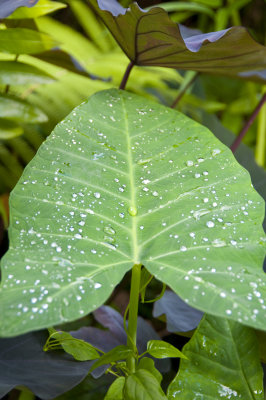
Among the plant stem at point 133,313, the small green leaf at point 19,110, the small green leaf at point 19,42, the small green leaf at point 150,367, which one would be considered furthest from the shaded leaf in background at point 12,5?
the small green leaf at point 150,367

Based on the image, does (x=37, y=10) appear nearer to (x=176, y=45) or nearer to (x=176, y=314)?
(x=176, y=45)

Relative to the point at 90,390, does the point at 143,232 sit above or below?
above

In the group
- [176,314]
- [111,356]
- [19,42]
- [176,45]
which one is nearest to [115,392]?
[111,356]

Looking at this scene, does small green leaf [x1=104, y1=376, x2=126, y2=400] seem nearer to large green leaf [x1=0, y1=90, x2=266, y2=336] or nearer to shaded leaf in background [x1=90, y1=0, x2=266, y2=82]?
large green leaf [x1=0, y1=90, x2=266, y2=336]

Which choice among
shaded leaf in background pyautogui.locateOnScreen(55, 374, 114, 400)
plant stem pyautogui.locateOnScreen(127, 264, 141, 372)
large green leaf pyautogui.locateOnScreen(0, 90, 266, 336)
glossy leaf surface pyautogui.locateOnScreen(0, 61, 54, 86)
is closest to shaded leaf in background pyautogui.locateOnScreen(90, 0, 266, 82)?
large green leaf pyautogui.locateOnScreen(0, 90, 266, 336)

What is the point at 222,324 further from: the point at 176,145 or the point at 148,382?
the point at 176,145

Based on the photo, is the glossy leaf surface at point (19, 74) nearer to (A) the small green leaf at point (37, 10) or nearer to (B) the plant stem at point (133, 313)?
(A) the small green leaf at point (37, 10)

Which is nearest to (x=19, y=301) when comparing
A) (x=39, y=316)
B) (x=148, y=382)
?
(x=39, y=316)
